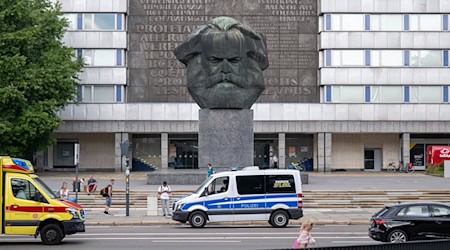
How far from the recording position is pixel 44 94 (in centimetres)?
5522

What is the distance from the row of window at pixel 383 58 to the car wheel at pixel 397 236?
45.0 metres

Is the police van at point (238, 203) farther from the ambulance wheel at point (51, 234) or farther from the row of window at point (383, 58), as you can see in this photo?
the row of window at point (383, 58)

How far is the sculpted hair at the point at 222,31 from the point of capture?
42.1 m

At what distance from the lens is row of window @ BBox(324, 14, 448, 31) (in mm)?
65125

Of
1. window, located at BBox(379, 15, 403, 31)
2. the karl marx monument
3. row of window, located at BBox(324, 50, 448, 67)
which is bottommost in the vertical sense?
the karl marx monument

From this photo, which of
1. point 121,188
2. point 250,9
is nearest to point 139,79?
point 250,9

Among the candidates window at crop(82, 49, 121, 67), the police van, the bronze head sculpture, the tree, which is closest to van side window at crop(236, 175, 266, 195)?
the police van

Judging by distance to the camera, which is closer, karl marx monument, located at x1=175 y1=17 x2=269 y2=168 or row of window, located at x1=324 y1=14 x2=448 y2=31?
karl marx monument, located at x1=175 y1=17 x2=269 y2=168

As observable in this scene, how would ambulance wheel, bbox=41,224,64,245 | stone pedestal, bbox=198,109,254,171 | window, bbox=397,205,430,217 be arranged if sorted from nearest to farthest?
window, bbox=397,205,430,217 → ambulance wheel, bbox=41,224,64,245 → stone pedestal, bbox=198,109,254,171

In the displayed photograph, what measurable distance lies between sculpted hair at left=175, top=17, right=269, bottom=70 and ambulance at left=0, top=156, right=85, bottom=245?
21.4 metres

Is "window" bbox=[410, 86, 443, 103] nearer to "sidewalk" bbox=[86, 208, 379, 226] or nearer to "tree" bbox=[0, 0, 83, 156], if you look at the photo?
"tree" bbox=[0, 0, 83, 156]

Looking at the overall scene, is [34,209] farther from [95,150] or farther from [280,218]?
[95,150]

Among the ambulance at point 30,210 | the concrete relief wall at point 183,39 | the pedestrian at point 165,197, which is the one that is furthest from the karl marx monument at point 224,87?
the concrete relief wall at point 183,39

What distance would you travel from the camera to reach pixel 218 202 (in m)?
27.9
